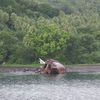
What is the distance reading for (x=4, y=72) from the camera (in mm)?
140875

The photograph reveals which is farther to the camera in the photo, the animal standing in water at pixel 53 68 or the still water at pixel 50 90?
the animal standing in water at pixel 53 68

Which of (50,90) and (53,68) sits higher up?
(53,68)

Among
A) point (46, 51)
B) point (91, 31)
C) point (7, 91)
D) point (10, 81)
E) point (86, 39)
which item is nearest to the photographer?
point (7, 91)

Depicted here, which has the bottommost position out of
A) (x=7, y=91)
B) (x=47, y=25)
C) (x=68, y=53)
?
(x=7, y=91)

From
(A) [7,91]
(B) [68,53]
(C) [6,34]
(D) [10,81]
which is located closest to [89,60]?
(B) [68,53]

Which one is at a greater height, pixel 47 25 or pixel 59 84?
pixel 47 25

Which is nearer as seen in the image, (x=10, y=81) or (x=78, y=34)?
(x=10, y=81)

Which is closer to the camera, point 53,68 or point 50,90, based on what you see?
point 50,90

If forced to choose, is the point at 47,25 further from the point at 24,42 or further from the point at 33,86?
the point at 33,86

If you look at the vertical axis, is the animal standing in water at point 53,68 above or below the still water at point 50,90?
above

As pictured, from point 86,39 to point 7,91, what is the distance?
84856 millimetres

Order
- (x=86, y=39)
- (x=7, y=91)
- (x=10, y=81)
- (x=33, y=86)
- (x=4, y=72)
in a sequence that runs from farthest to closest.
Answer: (x=86, y=39), (x=4, y=72), (x=10, y=81), (x=33, y=86), (x=7, y=91)

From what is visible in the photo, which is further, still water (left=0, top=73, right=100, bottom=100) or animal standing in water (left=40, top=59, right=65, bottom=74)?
animal standing in water (left=40, top=59, right=65, bottom=74)

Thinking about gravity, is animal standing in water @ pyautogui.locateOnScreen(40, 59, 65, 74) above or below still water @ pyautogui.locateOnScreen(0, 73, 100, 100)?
above
